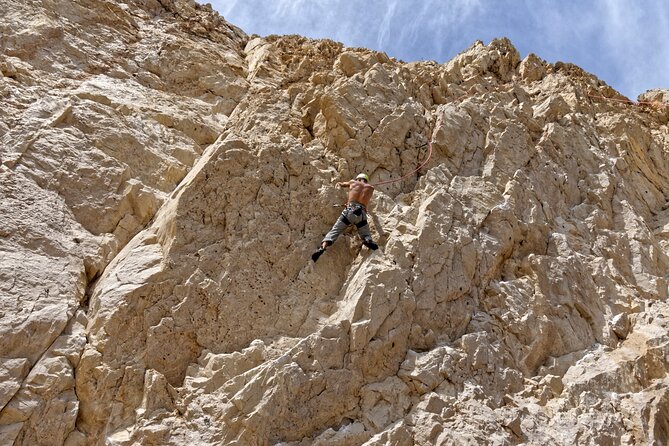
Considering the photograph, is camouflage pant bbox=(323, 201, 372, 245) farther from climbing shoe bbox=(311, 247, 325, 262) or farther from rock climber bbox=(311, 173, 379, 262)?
climbing shoe bbox=(311, 247, 325, 262)

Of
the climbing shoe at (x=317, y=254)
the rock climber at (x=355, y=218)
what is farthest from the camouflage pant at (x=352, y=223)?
the climbing shoe at (x=317, y=254)

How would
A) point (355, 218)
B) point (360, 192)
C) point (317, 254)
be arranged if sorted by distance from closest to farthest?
1. point (317, 254)
2. point (355, 218)
3. point (360, 192)

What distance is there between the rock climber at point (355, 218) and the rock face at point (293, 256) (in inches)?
10.7

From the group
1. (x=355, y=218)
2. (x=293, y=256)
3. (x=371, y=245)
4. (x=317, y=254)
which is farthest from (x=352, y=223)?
(x=293, y=256)

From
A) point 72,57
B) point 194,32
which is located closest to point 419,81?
point 194,32

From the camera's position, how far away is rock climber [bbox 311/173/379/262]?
26.2 ft

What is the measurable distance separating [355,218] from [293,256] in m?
1.02

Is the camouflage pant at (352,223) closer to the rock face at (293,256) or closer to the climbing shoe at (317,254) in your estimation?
the climbing shoe at (317,254)

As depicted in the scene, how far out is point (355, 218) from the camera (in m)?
8.14

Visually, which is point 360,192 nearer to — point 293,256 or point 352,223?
point 352,223

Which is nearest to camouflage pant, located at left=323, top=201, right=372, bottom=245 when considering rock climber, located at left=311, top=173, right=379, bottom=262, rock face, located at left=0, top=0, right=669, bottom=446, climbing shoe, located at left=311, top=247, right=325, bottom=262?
rock climber, located at left=311, top=173, right=379, bottom=262

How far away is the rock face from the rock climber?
271 mm

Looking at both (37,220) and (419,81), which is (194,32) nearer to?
(419,81)

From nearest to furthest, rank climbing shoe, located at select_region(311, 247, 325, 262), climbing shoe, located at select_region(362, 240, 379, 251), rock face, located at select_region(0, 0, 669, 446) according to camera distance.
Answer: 1. rock face, located at select_region(0, 0, 669, 446)
2. climbing shoe, located at select_region(311, 247, 325, 262)
3. climbing shoe, located at select_region(362, 240, 379, 251)
